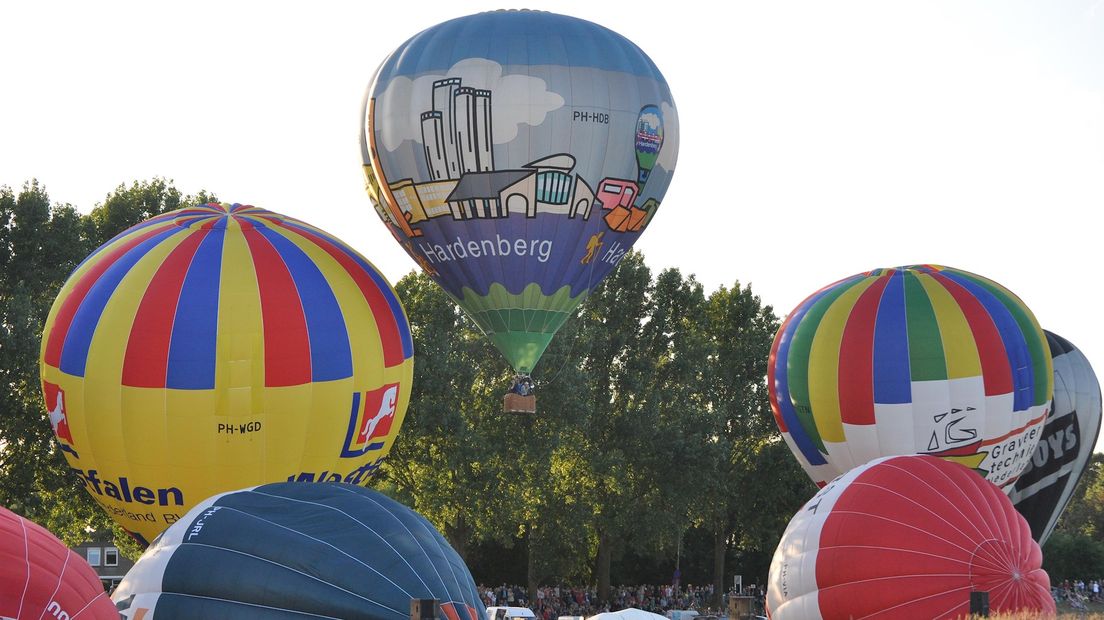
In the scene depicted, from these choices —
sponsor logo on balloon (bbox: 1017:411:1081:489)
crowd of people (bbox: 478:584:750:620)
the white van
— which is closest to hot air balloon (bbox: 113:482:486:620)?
the white van

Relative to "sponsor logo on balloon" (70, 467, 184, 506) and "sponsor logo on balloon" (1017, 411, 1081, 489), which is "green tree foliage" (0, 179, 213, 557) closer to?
"sponsor logo on balloon" (70, 467, 184, 506)

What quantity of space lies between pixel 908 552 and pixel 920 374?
10001 mm

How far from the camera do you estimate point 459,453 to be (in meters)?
36.0

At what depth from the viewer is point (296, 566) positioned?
1259 centimetres

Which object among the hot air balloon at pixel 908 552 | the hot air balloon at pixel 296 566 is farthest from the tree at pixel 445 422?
the hot air balloon at pixel 296 566

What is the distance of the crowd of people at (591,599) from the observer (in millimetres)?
40156

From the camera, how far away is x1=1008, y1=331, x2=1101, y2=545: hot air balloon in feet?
102

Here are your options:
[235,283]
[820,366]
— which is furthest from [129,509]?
[820,366]

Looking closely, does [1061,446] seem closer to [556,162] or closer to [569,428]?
[569,428]

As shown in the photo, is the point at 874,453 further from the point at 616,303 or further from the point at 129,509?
the point at 616,303

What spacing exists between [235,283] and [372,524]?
27.3 feet

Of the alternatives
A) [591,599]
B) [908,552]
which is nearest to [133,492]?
[908,552]

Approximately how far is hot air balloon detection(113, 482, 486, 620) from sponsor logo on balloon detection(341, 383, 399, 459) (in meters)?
7.63

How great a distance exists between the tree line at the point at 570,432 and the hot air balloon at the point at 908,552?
17.8 meters
